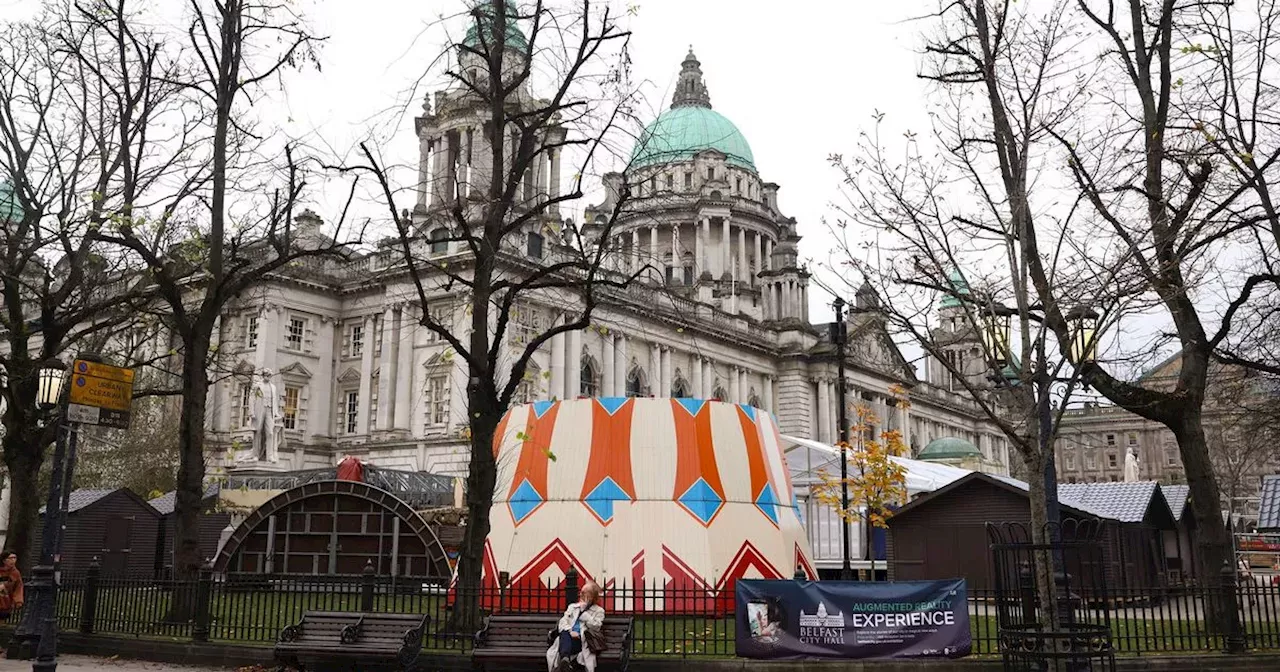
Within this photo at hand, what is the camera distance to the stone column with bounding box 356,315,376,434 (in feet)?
161

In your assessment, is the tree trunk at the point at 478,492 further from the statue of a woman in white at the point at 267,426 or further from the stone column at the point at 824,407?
the stone column at the point at 824,407

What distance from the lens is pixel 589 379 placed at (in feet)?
174

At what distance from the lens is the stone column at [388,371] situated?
47812 millimetres

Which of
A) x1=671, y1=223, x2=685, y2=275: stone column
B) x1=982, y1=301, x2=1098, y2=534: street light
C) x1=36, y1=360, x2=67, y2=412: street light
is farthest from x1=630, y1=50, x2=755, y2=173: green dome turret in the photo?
x1=982, y1=301, x2=1098, y2=534: street light

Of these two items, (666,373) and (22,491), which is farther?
(666,373)

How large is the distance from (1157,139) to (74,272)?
19281 millimetres

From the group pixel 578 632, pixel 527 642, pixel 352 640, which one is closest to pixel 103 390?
pixel 352 640

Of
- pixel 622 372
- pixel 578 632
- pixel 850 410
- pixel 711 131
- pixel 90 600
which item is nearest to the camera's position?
pixel 578 632

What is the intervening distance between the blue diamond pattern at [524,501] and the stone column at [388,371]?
97.9 ft

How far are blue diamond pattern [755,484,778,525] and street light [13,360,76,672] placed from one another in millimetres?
10987

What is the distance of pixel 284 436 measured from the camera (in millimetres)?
48031

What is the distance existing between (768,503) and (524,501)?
14.4 feet

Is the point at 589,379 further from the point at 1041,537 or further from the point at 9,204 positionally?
the point at 1041,537

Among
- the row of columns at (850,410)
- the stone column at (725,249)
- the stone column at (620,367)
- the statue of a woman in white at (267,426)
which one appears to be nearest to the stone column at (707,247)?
the stone column at (725,249)
